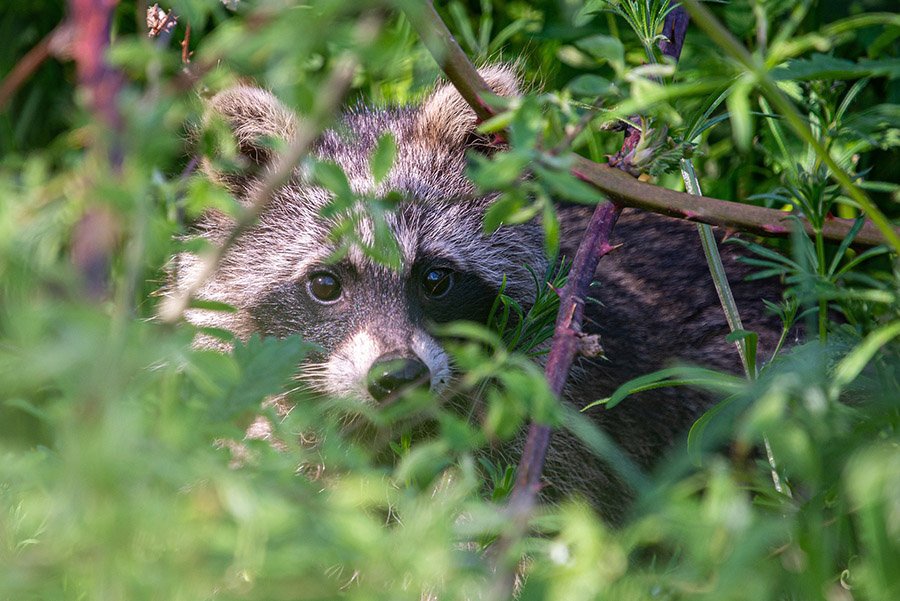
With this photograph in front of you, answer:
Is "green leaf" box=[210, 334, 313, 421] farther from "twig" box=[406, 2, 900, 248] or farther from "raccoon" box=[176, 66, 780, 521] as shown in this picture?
"raccoon" box=[176, 66, 780, 521]

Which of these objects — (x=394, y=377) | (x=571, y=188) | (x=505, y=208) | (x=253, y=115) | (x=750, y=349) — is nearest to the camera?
(x=571, y=188)

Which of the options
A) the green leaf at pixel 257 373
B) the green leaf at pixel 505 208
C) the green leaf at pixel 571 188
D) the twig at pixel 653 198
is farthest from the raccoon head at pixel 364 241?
the green leaf at pixel 571 188

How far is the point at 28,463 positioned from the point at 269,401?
65.3 inches

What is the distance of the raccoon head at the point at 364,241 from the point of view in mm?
3002

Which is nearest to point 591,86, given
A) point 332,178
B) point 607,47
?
point 607,47

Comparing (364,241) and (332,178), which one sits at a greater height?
(332,178)

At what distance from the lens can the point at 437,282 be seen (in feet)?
10.4

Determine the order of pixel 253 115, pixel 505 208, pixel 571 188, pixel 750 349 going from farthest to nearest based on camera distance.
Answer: pixel 253 115, pixel 750 349, pixel 505 208, pixel 571 188

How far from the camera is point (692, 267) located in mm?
3742

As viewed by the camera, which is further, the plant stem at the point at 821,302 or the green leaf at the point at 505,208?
the plant stem at the point at 821,302

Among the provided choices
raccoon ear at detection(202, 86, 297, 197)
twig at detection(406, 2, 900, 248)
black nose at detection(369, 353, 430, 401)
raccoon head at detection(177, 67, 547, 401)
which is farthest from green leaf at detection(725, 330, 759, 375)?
raccoon ear at detection(202, 86, 297, 197)

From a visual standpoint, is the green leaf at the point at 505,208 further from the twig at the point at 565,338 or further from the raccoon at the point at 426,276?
the raccoon at the point at 426,276

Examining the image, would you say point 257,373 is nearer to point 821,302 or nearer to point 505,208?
point 505,208

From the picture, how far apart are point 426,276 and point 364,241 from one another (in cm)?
21
